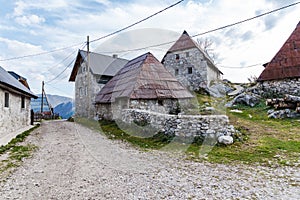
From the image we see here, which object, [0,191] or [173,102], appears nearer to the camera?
[0,191]

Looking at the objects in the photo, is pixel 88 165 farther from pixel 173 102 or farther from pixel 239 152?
pixel 173 102

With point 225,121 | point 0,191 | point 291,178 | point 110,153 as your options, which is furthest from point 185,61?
point 0,191

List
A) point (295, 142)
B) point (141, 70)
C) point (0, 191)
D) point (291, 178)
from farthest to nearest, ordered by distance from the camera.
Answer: point (141, 70) < point (295, 142) < point (291, 178) < point (0, 191)

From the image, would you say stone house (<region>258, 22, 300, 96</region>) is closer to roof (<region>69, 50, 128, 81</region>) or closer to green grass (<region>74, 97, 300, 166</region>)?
green grass (<region>74, 97, 300, 166</region>)

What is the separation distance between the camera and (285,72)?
1419cm

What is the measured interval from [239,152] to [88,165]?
438cm

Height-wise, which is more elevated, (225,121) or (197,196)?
(225,121)

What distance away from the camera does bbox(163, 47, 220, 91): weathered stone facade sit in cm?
2347

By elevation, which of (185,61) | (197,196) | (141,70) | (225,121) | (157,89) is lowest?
(197,196)

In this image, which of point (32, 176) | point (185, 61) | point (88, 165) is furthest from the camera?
point (185, 61)

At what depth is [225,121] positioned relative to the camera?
736cm

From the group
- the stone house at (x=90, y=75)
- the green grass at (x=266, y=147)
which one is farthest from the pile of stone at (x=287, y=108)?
the stone house at (x=90, y=75)

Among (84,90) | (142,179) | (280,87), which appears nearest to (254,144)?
(142,179)

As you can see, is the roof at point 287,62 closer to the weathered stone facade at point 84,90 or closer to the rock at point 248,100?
the rock at point 248,100
